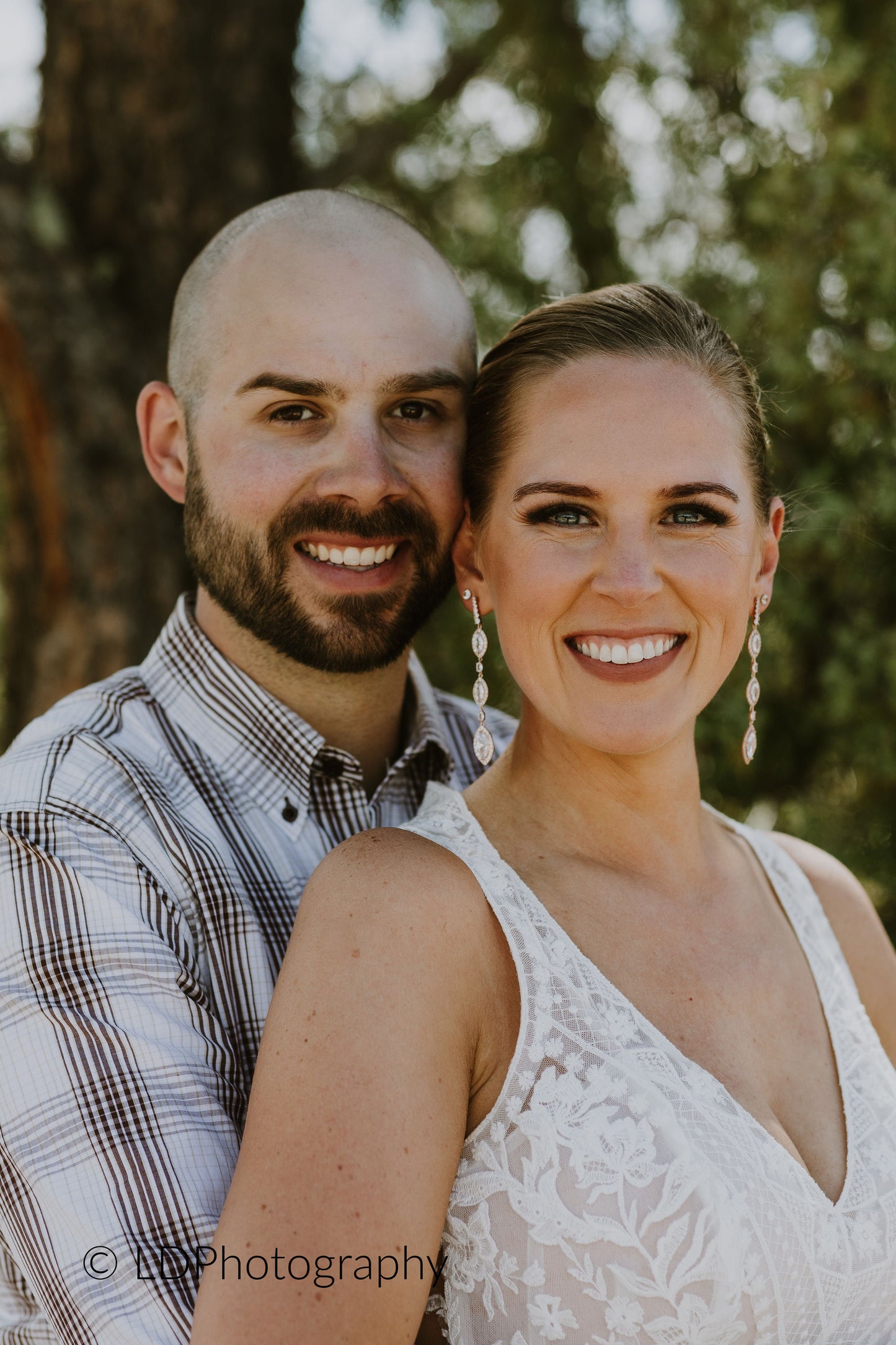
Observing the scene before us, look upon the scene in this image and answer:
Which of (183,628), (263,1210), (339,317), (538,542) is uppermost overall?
(339,317)

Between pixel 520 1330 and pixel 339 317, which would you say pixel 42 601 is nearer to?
pixel 339 317

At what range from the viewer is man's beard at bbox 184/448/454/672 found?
2410 millimetres

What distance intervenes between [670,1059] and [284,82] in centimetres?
381

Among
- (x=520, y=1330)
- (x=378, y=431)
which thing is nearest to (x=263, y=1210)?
(x=520, y=1330)

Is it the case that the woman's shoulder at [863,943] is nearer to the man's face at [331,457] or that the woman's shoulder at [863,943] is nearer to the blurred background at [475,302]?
the man's face at [331,457]

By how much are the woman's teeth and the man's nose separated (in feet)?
0.32

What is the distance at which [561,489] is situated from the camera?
76.2 inches

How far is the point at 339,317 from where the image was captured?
2426 mm

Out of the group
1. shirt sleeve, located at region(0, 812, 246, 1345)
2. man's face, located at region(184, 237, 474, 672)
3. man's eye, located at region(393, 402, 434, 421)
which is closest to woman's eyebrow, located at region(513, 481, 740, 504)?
man's face, located at region(184, 237, 474, 672)

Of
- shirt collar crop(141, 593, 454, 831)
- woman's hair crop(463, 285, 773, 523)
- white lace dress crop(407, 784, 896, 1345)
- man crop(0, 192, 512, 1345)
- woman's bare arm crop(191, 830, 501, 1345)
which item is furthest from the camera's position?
shirt collar crop(141, 593, 454, 831)

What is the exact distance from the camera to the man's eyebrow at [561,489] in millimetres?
1922

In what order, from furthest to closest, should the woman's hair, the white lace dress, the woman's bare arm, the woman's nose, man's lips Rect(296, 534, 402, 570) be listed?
man's lips Rect(296, 534, 402, 570), the woman's hair, the woman's nose, the white lace dress, the woman's bare arm

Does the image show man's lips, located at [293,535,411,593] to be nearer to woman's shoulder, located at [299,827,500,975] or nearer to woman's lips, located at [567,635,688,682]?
woman's lips, located at [567,635,688,682]

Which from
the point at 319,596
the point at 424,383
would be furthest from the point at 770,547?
the point at 319,596
